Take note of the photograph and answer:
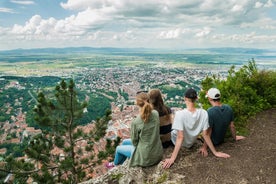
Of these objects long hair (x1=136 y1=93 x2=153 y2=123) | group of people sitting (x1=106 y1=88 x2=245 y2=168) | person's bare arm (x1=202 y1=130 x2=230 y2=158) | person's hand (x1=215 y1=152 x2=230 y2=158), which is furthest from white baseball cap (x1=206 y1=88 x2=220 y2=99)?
long hair (x1=136 y1=93 x2=153 y2=123)

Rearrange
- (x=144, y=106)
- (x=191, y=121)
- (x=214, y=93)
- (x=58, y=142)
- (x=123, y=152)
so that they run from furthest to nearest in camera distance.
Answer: (x=58, y=142) → (x=123, y=152) → (x=214, y=93) → (x=191, y=121) → (x=144, y=106)

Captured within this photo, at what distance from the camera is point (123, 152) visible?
202 inches

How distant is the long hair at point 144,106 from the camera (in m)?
4.05

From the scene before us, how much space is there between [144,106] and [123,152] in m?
1.43

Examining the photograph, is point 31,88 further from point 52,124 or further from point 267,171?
point 267,171

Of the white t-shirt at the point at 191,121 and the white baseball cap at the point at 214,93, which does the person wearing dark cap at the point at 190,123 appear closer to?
the white t-shirt at the point at 191,121

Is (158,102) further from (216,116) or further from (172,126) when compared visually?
(216,116)

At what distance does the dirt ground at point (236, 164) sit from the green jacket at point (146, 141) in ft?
1.18

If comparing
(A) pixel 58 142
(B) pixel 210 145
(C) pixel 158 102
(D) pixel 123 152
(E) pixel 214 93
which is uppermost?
(E) pixel 214 93

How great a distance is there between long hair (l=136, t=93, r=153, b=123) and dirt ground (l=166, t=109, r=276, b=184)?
93cm

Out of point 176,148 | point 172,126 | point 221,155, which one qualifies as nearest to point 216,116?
point 221,155

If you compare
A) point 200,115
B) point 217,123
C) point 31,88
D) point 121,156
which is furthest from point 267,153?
point 31,88

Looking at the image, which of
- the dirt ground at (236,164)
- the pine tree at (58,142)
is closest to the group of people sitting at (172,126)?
the dirt ground at (236,164)

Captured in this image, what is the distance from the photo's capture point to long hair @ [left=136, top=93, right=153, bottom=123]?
4.05m
